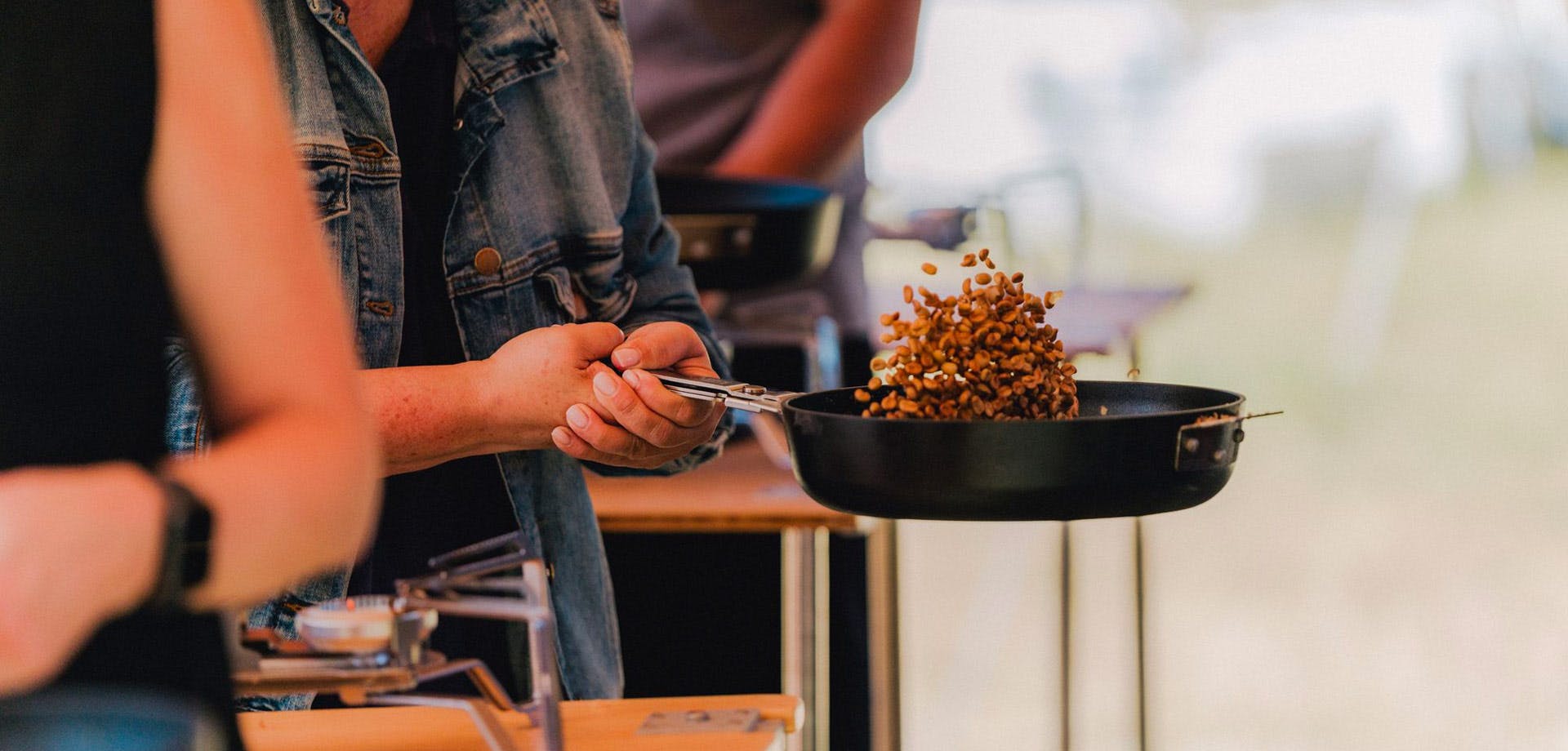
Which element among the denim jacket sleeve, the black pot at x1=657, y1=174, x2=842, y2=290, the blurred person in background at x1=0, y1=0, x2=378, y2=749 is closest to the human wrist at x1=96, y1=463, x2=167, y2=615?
the blurred person in background at x1=0, y1=0, x2=378, y2=749

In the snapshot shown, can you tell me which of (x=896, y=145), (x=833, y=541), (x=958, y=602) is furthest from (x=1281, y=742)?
(x=896, y=145)

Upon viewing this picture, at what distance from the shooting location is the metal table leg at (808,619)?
1.85 metres

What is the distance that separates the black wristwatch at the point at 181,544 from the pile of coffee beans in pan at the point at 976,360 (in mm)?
419

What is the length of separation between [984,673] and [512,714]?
8.35ft

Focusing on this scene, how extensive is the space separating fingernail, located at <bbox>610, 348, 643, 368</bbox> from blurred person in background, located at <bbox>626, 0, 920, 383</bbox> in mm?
1314

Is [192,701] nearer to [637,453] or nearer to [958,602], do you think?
[637,453]

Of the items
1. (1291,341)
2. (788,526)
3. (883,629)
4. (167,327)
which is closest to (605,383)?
(167,327)

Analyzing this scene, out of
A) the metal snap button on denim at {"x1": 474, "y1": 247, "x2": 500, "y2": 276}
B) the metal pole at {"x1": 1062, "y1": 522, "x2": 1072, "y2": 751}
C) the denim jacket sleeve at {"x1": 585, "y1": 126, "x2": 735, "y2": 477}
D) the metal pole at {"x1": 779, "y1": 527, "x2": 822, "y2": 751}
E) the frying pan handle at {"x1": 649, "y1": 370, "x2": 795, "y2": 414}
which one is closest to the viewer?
the frying pan handle at {"x1": 649, "y1": 370, "x2": 795, "y2": 414}

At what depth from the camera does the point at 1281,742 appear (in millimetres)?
2973

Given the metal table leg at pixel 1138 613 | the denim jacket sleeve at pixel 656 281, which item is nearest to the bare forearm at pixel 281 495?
the denim jacket sleeve at pixel 656 281

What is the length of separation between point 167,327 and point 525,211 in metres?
0.66

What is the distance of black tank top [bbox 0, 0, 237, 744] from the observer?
0.46 metres

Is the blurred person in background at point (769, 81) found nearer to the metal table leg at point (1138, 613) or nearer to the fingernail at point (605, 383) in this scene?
the metal table leg at point (1138, 613)

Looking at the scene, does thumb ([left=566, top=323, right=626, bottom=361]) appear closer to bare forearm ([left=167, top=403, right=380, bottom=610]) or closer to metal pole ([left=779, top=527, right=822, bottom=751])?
bare forearm ([left=167, top=403, right=380, bottom=610])
